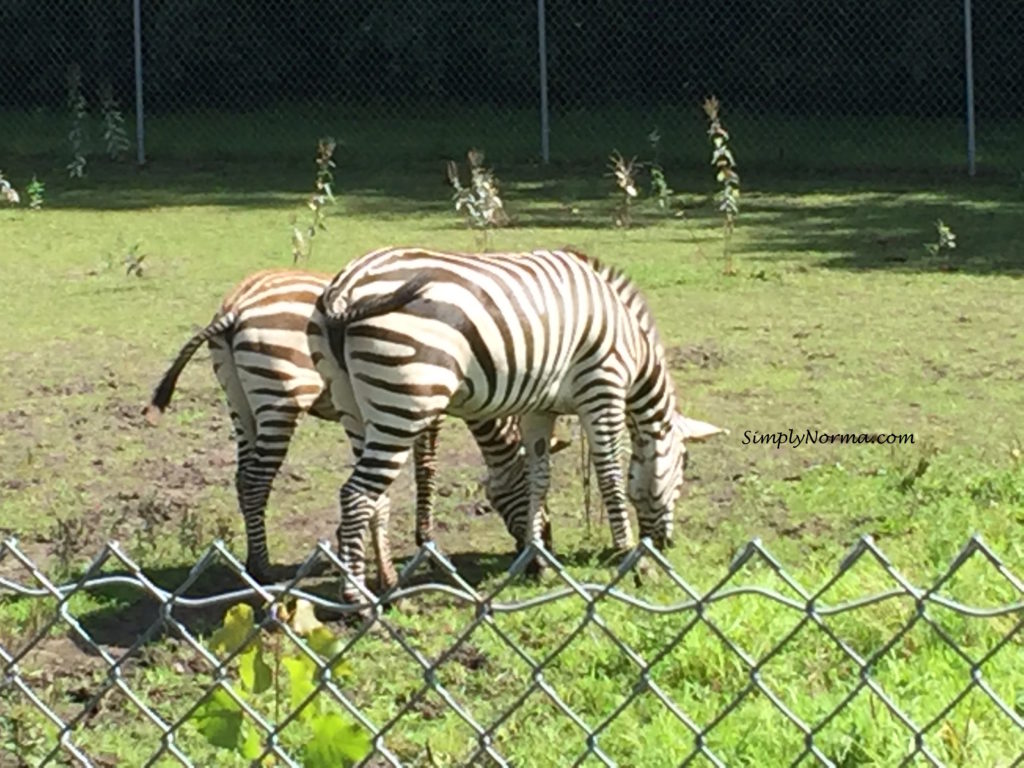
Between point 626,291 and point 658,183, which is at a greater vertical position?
point 658,183

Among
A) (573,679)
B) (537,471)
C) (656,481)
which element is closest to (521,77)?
(656,481)

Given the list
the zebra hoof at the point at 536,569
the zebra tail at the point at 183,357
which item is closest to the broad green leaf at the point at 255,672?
the zebra tail at the point at 183,357

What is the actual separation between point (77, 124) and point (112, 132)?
37cm

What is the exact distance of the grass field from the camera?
16.7 feet

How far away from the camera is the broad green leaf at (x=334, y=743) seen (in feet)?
10.3

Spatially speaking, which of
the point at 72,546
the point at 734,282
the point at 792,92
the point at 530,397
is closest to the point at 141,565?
the point at 72,546

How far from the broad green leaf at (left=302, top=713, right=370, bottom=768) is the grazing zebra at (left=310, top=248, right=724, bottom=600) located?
3019 millimetres

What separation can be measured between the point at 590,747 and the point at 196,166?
17.0 meters

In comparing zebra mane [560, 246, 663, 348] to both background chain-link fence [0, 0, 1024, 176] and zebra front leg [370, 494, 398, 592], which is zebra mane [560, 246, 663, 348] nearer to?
zebra front leg [370, 494, 398, 592]

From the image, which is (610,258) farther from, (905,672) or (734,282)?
(905,672)

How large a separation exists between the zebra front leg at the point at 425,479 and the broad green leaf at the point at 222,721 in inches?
151

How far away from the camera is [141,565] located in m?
7.16

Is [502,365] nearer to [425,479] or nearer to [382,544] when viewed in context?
[382,544]

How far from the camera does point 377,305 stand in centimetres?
618
